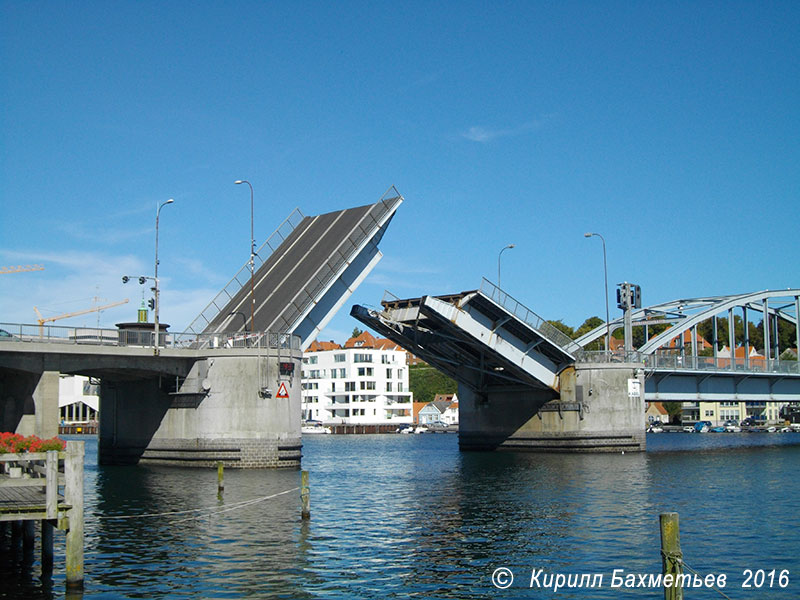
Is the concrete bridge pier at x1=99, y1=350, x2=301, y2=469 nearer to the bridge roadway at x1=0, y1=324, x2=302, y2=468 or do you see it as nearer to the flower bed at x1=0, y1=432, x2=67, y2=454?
the bridge roadway at x1=0, y1=324, x2=302, y2=468

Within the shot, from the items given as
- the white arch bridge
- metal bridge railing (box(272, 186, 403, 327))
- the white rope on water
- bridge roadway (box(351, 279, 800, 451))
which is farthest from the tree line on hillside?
the white rope on water

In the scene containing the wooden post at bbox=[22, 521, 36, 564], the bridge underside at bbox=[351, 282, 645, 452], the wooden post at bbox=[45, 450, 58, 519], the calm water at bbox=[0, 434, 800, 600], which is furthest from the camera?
the bridge underside at bbox=[351, 282, 645, 452]

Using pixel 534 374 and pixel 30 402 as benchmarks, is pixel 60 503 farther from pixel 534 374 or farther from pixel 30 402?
pixel 534 374

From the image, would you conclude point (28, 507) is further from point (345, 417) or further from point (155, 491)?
point (345, 417)

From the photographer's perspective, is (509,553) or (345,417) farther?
(345,417)

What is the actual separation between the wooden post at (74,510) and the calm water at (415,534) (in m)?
0.48

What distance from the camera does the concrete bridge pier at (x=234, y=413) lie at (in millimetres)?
44781

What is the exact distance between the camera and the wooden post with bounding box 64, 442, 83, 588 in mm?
16969

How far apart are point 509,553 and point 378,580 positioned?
4.33 metres

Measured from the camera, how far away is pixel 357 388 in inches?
5044

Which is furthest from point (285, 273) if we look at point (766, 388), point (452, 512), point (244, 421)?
point (766, 388)

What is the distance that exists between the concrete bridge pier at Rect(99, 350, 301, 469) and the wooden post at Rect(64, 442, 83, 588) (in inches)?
1079

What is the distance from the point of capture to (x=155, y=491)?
3550cm

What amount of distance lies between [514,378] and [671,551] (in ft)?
144
